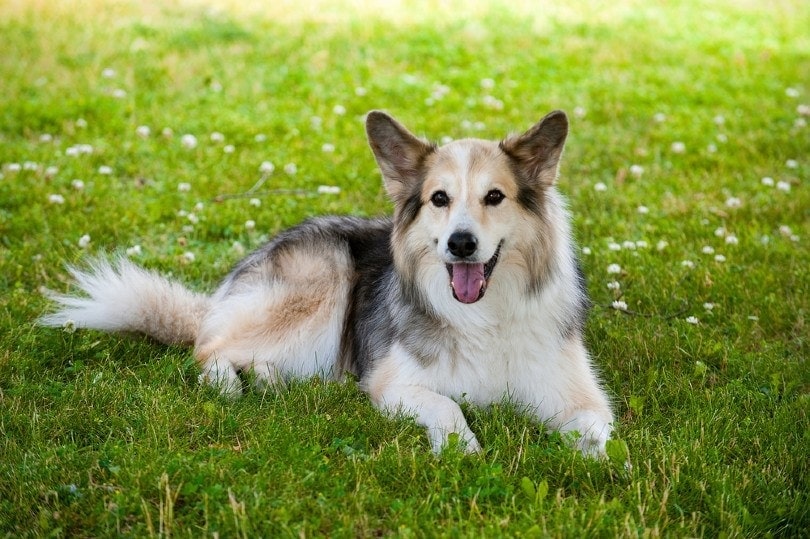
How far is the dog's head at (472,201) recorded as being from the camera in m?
4.11

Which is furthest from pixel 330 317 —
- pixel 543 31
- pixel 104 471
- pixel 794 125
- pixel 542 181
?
pixel 543 31

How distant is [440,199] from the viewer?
4.27m

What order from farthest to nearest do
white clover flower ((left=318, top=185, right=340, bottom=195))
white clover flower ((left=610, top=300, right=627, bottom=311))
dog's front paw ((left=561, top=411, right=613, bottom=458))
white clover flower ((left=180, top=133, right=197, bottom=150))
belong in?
white clover flower ((left=180, top=133, right=197, bottom=150)), white clover flower ((left=318, top=185, right=340, bottom=195)), white clover flower ((left=610, top=300, right=627, bottom=311)), dog's front paw ((left=561, top=411, right=613, bottom=458))

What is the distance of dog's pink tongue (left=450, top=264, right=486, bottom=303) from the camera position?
13.6 ft

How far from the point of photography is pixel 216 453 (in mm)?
3652

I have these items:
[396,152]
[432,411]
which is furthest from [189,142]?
[432,411]

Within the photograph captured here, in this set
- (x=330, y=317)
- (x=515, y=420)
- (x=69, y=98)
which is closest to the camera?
(x=515, y=420)

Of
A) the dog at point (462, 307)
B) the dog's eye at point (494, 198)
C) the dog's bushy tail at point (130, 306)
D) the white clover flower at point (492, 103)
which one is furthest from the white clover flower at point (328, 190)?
the dog's eye at point (494, 198)

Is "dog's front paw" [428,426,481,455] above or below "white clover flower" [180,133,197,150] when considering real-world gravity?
below

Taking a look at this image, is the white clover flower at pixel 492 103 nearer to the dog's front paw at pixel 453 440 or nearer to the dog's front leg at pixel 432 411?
the dog's front leg at pixel 432 411

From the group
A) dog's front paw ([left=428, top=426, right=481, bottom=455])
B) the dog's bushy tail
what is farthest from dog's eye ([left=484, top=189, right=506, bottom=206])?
the dog's bushy tail

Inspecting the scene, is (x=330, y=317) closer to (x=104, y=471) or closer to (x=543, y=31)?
(x=104, y=471)

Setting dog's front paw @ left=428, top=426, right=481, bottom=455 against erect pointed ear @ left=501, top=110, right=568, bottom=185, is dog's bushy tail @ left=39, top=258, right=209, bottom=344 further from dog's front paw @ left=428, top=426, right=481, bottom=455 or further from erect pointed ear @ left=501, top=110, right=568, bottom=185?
erect pointed ear @ left=501, top=110, right=568, bottom=185

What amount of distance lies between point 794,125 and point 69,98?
7.50 m
